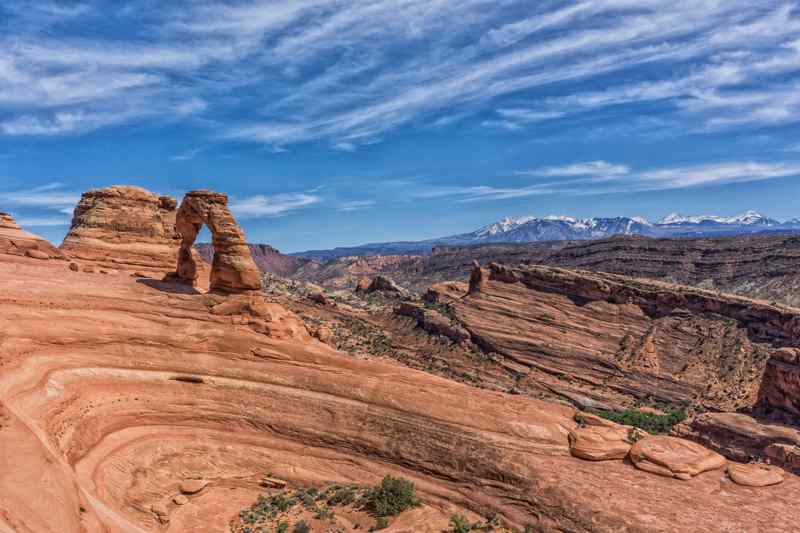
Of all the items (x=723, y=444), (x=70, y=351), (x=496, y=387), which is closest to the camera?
(x=70, y=351)

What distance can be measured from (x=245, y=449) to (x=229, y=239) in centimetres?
1016

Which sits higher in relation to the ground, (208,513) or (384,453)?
(384,453)

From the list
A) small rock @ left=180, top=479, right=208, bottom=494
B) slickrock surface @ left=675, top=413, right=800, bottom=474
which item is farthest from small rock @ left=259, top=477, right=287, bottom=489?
slickrock surface @ left=675, top=413, right=800, bottom=474

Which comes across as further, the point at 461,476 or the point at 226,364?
the point at 226,364

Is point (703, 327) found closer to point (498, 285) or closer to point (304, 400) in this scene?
point (498, 285)

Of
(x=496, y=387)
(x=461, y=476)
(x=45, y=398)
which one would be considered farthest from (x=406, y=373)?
(x=496, y=387)

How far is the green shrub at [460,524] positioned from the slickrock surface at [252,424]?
0.69m

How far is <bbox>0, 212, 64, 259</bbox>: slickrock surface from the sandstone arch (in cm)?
740

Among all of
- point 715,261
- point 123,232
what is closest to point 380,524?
point 123,232

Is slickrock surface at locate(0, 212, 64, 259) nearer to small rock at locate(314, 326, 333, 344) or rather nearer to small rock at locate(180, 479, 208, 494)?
small rock at locate(314, 326, 333, 344)

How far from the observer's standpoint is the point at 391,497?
734 inches

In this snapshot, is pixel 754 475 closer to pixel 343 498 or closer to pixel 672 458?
pixel 672 458

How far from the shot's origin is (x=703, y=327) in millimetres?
61531

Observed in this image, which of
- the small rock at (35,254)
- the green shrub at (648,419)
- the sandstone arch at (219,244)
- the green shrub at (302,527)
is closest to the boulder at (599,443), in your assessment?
the green shrub at (302,527)
